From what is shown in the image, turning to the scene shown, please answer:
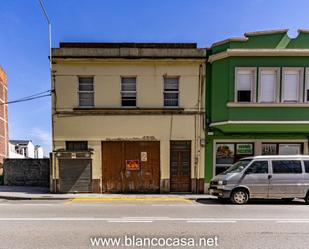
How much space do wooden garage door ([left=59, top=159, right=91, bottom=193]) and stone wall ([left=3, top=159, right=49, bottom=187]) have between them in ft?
9.84

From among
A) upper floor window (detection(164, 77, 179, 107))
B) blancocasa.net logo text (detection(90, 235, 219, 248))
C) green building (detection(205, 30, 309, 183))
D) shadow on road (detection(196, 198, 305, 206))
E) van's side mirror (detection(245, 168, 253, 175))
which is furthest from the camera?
upper floor window (detection(164, 77, 179, 107))

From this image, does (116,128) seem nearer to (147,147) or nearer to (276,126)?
(147,147)

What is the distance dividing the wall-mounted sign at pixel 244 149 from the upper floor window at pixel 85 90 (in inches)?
321

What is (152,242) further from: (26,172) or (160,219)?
(26,172)

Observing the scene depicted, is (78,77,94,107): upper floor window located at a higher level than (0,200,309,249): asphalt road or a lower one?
higher

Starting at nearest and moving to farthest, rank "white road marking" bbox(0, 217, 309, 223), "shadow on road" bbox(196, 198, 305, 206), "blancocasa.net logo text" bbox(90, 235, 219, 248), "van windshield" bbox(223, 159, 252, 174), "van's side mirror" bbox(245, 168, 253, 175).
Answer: "blancocasa.net logo text" bbox(90, 235, 219, 248), "white road marking" bbox(0, 217, 309, 223), "van's side mirror" bbox(245, 168, 253, 175), "shadow on road" bbox(196, 198, 305, 206), "van windshield" bbox(223, 159, 252, 174)

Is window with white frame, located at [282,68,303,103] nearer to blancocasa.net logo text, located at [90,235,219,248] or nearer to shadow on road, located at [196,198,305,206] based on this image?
shadow on road, located at [196,198,305,206]

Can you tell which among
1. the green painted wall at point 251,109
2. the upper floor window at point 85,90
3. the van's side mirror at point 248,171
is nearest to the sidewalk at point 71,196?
the van's side mirror at point 248,171

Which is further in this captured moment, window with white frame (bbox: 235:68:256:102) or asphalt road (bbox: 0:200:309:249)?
window with white frame (bbox: 235:68:256:102)

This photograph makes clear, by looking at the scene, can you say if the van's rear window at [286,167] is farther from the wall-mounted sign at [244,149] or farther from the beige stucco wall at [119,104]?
the beige stucco wall at [119,104]

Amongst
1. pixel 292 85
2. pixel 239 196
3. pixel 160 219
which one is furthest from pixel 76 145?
pixel 292 85

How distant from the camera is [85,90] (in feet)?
44.3

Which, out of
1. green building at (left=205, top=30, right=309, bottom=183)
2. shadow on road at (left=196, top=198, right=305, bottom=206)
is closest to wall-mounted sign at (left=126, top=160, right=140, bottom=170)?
shadow on road at (left=196, top=198, right=305, bottom=206)

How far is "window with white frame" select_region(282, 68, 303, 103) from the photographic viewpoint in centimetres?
1292
